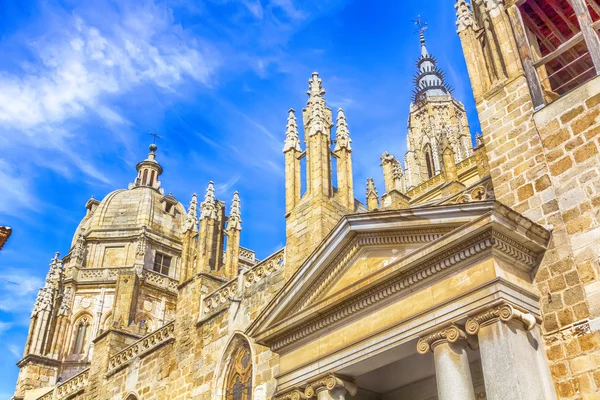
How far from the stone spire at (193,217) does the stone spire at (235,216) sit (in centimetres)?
143

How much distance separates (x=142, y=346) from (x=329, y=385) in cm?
991

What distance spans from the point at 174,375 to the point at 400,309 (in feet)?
29.6

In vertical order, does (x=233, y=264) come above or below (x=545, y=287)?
above

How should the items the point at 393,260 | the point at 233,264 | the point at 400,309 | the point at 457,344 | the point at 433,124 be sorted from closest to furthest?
1. the point at 457,344
2. the point at 400,309
3. the point at 393,260
4. the point at 233,264
5. the point at 433,124

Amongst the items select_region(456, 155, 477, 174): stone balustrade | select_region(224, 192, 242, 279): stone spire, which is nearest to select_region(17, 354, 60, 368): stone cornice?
select_region(224, 192, 242, 279): stone spire

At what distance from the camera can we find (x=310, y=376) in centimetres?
1093

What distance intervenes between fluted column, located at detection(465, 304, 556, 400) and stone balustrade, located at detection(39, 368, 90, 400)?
1686cm

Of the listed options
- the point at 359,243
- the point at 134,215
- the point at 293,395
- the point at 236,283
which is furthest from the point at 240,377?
the point at 134,215

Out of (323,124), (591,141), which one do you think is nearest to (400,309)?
(591,141)

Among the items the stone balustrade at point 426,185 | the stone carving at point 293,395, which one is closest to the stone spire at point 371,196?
the stone balustrade at point 426,185

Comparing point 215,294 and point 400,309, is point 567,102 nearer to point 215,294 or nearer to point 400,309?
point 400,309

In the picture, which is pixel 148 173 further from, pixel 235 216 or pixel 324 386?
pixel 324 386

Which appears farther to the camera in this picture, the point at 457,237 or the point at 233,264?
the point at 233,264

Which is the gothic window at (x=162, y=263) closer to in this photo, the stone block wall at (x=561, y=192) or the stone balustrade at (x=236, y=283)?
the stone balustrade at (x=236, y=283)
